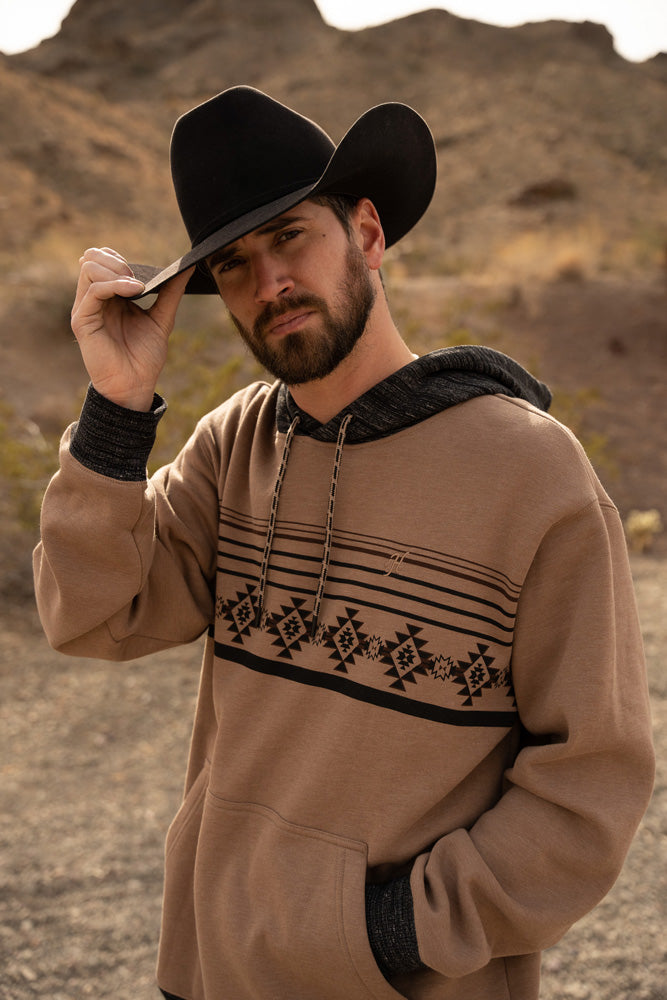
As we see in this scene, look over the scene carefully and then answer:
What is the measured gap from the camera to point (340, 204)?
65.2 inches

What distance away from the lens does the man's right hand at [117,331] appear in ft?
4.97

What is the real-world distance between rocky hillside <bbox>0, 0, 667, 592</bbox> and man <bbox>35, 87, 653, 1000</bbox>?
21.2 feet

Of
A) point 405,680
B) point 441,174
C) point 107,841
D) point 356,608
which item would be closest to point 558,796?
point 405,680

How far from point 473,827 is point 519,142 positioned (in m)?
37.5

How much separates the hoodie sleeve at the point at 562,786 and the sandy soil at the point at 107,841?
6.18 ft

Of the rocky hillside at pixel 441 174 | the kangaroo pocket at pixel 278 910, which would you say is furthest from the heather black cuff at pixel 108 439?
the rocky hillside at pixel 441 174

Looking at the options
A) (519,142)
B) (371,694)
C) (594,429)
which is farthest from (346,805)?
(519,142)

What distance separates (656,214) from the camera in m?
28.9

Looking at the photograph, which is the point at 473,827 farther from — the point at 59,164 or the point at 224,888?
the point at 59,164

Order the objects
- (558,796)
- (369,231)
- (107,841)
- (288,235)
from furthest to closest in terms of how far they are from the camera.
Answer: (107,841) < (369,231) < (288,235) < (558,796)

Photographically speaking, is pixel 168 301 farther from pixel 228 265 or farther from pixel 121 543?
pixel 121 543

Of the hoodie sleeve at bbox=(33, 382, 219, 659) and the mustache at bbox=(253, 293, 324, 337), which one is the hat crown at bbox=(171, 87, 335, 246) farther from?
the hoodie sleeve at bbox=(33, 382, 219, 659)

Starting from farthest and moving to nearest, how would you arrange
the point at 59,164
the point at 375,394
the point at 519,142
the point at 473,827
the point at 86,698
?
the point at 519,142 < the point at 59,164 < the point at 86,698 < the point at 375,394 < the point at 473,827

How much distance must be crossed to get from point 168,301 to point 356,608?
2.37ft
